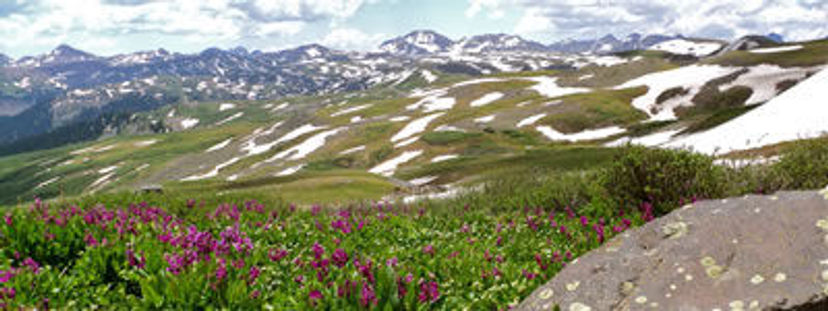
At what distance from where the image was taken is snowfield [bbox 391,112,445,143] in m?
107

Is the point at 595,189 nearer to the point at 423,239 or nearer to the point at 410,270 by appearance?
the point at 423,239

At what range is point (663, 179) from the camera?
11.5 meters

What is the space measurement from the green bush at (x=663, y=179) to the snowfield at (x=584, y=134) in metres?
75.8

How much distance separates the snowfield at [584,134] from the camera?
84.8 m

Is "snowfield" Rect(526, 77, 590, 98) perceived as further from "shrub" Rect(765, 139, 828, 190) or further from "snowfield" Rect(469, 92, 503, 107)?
"shrub" Rect(765, 139, 828, 190)

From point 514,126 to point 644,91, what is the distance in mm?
32328

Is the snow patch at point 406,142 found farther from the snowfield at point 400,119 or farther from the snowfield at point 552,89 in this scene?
the snowfield at point 552,89

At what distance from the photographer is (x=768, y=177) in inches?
504

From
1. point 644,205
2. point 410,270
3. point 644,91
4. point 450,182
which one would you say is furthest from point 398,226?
point 644,91

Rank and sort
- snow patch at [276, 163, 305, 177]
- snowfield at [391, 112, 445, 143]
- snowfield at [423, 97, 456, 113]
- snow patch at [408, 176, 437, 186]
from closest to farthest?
snow patch at [408, 176, 437, 186] < snow patch at [276, 163, 305, 177] < snowfield at [391, 112, 445, 143] < snowfield at [423, 97, 456, 113]

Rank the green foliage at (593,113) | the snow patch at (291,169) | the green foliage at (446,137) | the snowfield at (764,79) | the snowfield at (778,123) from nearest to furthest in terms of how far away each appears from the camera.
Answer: the snowfield at (778,123), the snowfield at (764,79), the green foliage at (446,137), the snow patch at (291,169), the green foliage at (593,113)

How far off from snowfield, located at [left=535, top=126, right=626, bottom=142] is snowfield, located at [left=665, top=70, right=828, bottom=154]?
104ft

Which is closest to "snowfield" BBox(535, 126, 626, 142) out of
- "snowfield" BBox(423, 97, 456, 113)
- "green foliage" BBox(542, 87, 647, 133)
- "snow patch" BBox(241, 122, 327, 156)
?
"green foliage" BBox(542, 87, 647, 133)

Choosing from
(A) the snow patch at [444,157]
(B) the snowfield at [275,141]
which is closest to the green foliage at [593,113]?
(A) the snow patch at [444,157]
